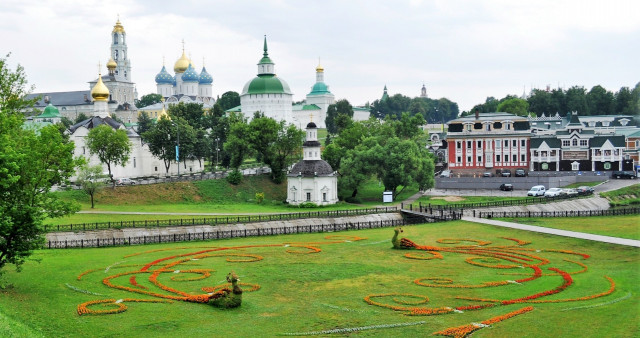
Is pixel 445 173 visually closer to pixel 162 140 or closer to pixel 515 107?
pixel 162 140

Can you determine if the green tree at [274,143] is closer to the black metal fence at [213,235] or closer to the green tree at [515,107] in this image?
the black metal fence at [213,235]

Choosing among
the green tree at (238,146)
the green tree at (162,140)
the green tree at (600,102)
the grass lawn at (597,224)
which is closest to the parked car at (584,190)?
the grass lawn at (597,224)

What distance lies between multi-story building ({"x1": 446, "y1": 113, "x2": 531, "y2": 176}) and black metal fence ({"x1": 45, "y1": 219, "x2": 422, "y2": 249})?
149ft

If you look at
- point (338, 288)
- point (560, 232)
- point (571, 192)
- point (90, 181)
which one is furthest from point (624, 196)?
point (338, 288)

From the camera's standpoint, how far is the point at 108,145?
8694 cm

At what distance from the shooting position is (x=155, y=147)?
100 m

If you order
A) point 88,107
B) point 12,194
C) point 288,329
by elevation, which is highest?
point 88,107

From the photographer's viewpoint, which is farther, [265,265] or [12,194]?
[265,265]

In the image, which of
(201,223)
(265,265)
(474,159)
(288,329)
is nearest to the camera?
(288,329)

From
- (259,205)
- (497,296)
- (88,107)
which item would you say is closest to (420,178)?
(259,205)

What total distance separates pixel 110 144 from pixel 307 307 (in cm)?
6239

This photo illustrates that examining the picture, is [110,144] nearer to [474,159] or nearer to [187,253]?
[187,253]

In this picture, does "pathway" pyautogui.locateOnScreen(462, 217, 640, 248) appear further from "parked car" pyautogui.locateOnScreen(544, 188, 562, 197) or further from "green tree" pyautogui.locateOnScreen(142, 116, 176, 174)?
"green tree" pyautogui.locateOnScreen(142, 116, 176, 174)

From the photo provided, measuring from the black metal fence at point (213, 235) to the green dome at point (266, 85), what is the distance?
7589cm
